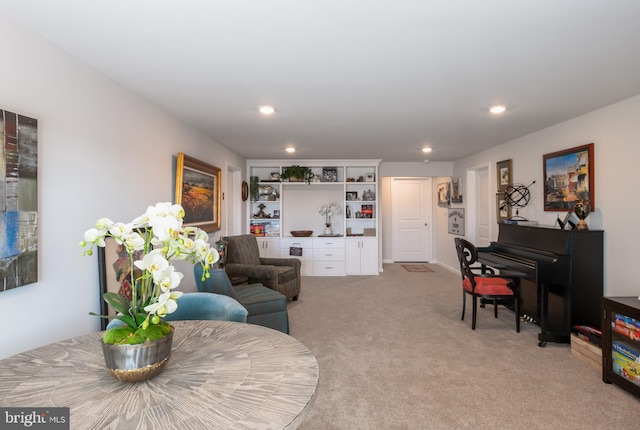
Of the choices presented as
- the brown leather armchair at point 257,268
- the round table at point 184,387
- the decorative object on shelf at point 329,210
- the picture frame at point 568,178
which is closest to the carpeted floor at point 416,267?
the decorative object on shelf at point 329,210

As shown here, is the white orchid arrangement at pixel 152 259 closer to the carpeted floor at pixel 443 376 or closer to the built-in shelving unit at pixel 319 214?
the carpeted floor at pixel 443 376

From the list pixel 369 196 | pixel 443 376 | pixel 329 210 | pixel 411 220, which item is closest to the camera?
pixel 443 376

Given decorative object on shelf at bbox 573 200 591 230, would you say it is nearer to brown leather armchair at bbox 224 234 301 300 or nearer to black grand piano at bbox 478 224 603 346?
black grand piano at bbox 478 224 603 346

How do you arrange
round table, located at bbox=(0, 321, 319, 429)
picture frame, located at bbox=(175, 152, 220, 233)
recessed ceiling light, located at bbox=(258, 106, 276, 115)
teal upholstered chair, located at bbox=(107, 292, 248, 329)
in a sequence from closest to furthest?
round table, located at bbox=(0, 321, 319, 429) → teal upholstered chair, located at bbox=(107, 292, 248, 329) → recessed ceiling light, located at bbox=(258, 106, 276, 115) → picture frame, located at bbox=(175, 152, 220, 233)

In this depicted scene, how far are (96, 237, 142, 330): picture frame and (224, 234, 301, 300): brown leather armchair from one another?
176 centimetres

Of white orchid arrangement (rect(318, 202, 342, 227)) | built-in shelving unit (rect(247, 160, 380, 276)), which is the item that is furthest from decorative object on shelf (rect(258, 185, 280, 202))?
white orchid arrangement (rect(318, 202, 342, 227))

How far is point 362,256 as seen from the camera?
6090 millimetres

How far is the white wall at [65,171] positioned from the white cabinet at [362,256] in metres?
4.15

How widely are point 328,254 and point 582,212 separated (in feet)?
12.8

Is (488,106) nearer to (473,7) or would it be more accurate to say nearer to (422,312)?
(473,7)

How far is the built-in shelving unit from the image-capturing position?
6.04m

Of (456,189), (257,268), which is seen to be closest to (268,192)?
(257,268)

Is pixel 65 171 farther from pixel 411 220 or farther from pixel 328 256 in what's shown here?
pixel 411 220

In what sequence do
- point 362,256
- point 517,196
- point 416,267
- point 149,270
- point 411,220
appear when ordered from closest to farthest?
point 149,270 < point 517,196 < point 362,256 < point 416,267 < point 411,220
